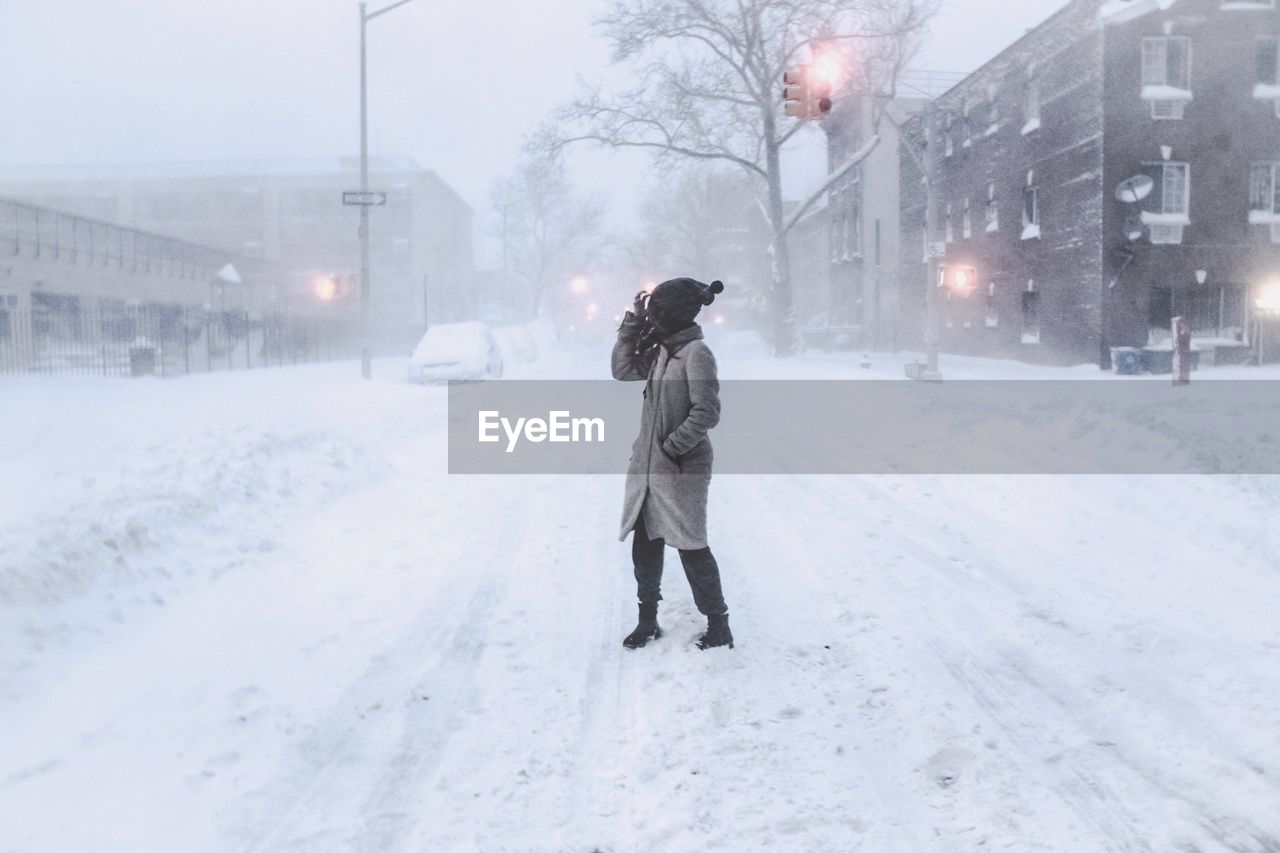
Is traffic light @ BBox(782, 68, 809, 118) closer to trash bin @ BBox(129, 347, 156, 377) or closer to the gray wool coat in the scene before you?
the gray wool coat

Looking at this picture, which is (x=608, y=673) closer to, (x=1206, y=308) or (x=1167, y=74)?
(x=1206, y=308)

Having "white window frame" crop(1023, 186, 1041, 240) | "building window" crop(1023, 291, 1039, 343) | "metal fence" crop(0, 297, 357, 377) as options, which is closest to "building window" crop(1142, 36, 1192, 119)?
"white window frame" crop(1023, 186, 1041, 240)

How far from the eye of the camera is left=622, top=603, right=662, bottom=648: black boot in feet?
17.3

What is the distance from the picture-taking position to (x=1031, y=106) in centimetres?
3014

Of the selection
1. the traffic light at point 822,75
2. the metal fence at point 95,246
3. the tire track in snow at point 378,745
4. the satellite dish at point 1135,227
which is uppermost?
the metal fence at point 95,246

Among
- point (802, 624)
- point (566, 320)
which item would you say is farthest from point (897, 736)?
point (566, 320)

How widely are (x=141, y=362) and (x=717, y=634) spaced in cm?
2358

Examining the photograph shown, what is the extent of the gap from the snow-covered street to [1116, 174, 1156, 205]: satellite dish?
19.1 m

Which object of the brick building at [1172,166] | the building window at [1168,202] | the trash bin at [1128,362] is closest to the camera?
the trash bin at [1128,362]

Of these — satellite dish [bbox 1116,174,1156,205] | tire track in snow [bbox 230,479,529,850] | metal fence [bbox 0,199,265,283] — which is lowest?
tire track in snow [bbox 230,479,529,850]

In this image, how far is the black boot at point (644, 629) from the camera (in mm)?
5258

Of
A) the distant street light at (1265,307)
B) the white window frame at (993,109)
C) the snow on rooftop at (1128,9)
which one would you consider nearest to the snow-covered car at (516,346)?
the white window frame at (993,109)

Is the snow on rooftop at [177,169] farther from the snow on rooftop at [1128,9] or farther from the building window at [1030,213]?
the snow on rooftop at [1128,9]

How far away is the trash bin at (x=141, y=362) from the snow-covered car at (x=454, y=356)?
264 inches
